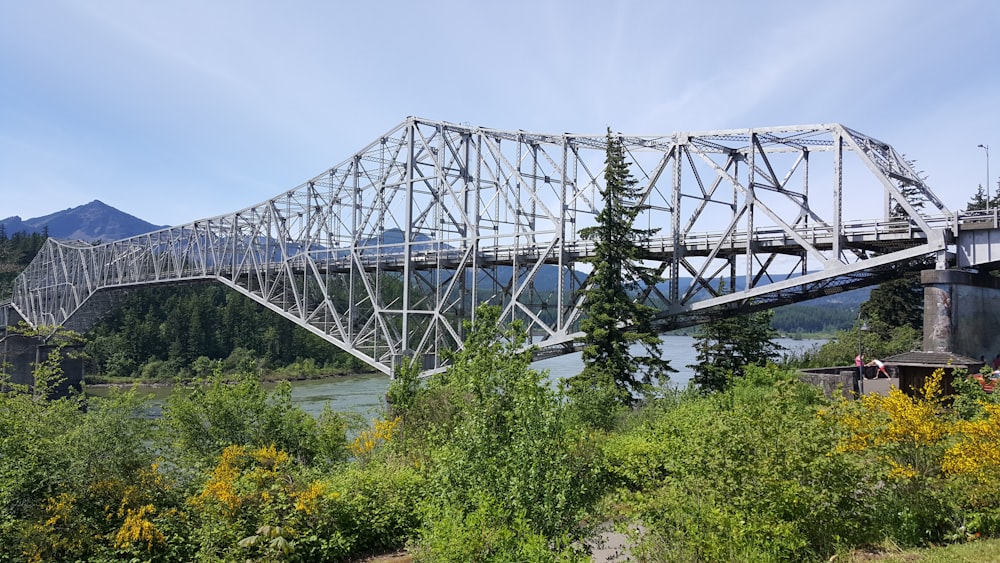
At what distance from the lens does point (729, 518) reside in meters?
8.30

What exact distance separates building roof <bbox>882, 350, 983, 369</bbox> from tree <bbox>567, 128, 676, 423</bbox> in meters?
7.97

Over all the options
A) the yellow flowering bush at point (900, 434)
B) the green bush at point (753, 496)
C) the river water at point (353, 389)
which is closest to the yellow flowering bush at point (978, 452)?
the yellow flowering bush at point (900, 434)

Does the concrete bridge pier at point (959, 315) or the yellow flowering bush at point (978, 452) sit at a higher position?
the concrete bridge pier at point (959, 315)

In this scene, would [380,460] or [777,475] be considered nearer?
[777,475]

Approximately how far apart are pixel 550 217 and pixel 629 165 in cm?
719

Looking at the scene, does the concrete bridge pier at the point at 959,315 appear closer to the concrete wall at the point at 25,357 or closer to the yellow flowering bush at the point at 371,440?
the yellow flowering bush at the point at 371,440

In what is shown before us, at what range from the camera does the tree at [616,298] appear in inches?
1035

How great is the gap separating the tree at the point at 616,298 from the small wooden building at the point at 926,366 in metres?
7.79

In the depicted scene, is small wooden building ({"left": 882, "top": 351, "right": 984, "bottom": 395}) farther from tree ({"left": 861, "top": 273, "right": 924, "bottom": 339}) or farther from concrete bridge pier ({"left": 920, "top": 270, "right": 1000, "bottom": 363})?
tree ({"left": 861, "top": 273, "right": 924, "bottom": 339})

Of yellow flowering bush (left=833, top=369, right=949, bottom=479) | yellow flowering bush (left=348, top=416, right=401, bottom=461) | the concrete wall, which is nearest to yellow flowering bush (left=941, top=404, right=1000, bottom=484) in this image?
yellow flowering bush (left=833, top=369, right=949, bottom=479)

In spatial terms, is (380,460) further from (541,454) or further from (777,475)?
(777,475)

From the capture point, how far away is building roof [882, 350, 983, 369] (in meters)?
21.2

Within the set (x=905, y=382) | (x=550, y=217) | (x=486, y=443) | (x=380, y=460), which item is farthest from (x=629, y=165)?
(x=486, y=443)

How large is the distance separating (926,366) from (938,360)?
0.38 metres
